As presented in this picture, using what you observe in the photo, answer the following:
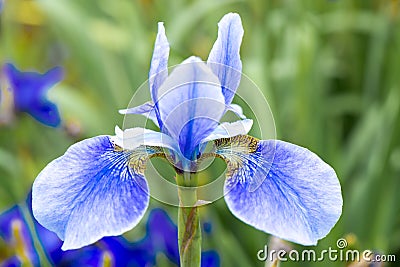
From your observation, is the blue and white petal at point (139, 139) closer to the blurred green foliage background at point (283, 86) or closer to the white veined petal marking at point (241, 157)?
the white veined petal marking at point (241, 157)

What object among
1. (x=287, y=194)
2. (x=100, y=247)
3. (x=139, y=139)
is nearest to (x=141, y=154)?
(x=139, y=139)

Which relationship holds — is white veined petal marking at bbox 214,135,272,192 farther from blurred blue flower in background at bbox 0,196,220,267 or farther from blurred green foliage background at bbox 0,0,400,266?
blurred green foliage background at bbox 0,0,400,266

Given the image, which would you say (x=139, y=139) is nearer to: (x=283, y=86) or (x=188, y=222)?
(x=188, y=222)

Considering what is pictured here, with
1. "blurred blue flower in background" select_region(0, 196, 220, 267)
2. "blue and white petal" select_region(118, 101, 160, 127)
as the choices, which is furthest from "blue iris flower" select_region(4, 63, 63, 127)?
"blue and white petal" select_region(118, 101, 160, 127)

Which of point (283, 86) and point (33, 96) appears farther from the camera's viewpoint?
point (283, 86)

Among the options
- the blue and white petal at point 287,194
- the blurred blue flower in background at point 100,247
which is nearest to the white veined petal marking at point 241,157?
the blue and white petal at point 287,194
